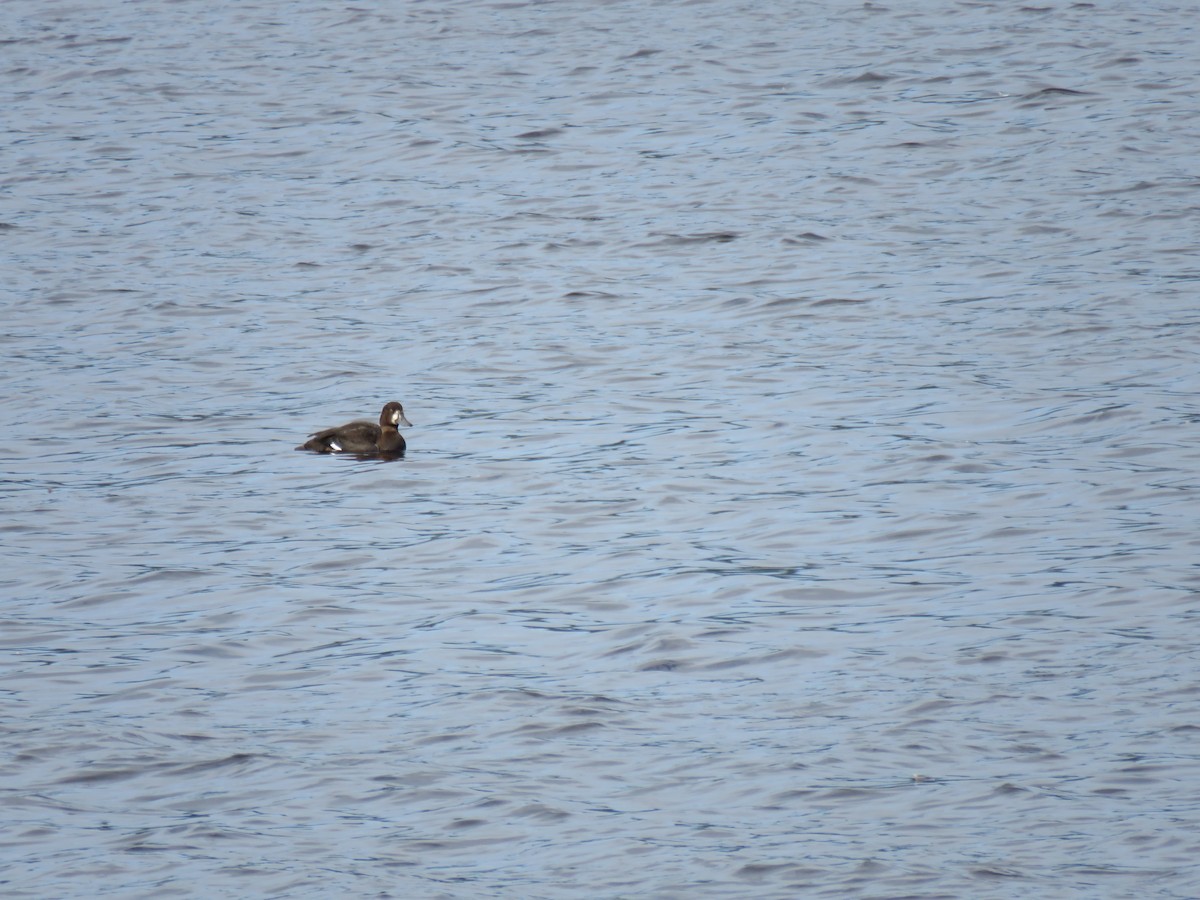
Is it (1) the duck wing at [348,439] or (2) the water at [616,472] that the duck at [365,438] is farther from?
(2) the water at [616,472]

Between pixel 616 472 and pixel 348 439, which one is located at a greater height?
pixel 348 439

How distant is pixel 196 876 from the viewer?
6.71m

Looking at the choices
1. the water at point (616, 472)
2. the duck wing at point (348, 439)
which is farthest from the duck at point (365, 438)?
the water at point (616, 472)

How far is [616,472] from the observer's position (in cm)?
1220

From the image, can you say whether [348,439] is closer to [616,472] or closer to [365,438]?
[365,438]

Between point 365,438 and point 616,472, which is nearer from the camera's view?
point 616,472

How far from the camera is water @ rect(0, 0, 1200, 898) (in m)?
7.14

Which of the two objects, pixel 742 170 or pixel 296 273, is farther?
pixel 742 170

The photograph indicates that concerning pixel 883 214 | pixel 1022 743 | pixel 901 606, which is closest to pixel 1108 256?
pixel 883 214

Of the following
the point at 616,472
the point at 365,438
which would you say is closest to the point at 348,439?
the point at 365,438

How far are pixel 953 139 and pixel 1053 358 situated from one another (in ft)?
23.9

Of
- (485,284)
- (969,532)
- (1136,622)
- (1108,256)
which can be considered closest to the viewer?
(1136,622)

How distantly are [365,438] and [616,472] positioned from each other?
1819 mm

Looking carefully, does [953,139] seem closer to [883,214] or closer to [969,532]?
[883,214]
